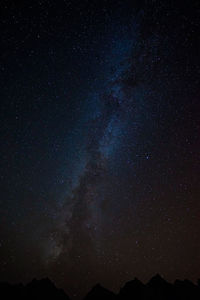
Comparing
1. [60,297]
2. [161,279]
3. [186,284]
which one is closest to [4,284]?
[60,297]

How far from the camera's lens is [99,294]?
64.1ft

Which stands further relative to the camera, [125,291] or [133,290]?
[125,291]

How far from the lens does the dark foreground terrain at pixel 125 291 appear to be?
17.1 m

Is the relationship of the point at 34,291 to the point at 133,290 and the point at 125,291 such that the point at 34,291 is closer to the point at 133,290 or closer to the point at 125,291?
the point at 125,291

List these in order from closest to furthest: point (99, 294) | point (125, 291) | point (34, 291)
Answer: point (125, 291) → point (34, 291) → point (99, 294)

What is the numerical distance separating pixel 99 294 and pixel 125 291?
2969 mm

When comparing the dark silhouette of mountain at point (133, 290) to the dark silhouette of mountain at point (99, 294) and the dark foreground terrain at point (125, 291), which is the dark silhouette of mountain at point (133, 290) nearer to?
the dark foreground terrain at point (125, 291)

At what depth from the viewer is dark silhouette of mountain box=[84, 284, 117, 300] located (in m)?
19.2

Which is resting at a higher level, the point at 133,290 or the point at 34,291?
the point at 34,291

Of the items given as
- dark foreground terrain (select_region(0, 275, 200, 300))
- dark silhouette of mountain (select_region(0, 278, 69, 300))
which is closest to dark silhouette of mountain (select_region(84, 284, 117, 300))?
dark foreground terrain (select_region(0, 275, 200, 300))

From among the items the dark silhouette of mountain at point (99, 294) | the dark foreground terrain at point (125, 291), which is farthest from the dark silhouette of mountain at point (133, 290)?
the dark silhouette of mountain at point (99, 294)

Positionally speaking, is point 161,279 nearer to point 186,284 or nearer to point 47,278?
point 186,284

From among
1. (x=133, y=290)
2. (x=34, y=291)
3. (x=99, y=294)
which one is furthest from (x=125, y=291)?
(x=34, y=291)

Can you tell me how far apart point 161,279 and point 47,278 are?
37.2 ft
